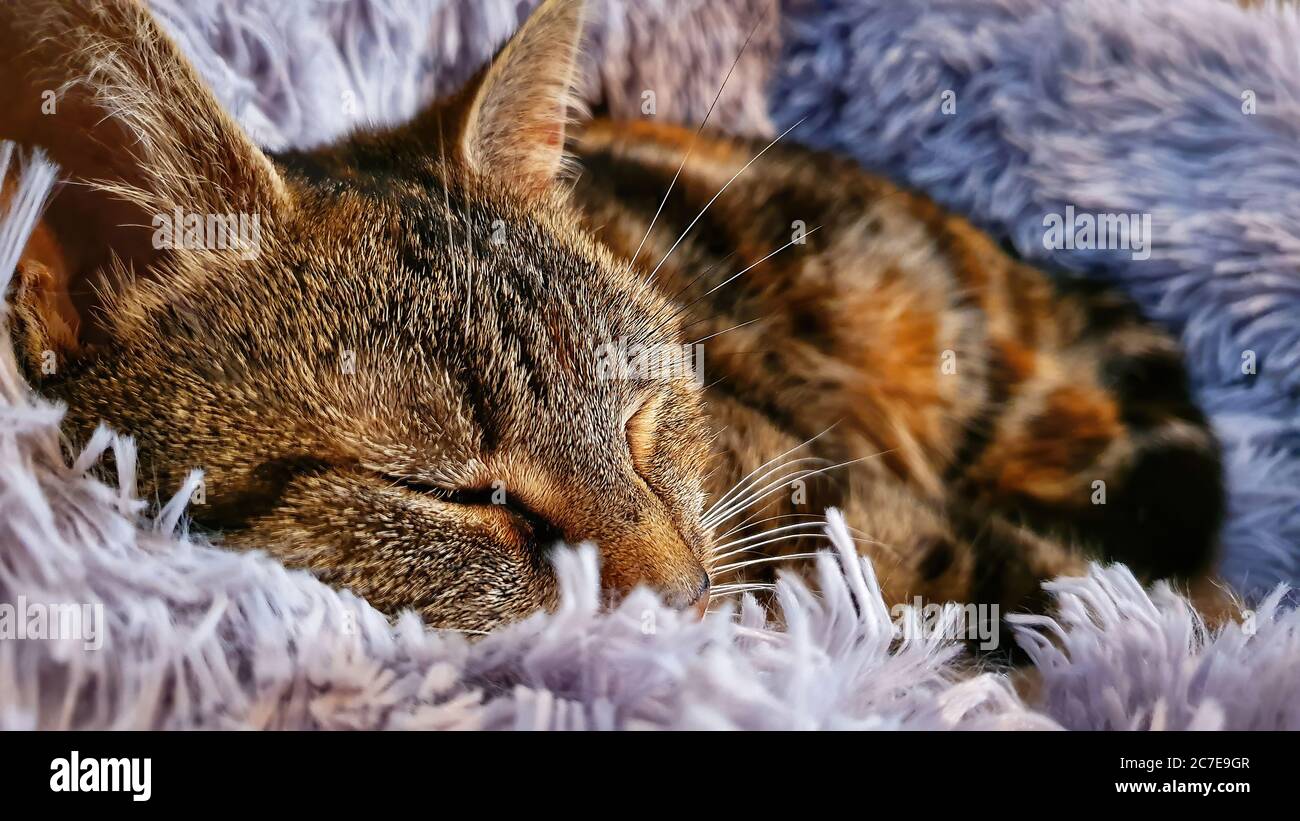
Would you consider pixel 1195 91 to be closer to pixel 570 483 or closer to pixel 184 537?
pixel 570 483

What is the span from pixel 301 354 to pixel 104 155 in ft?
0.48

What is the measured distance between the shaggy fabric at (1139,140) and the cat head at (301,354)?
42 cm

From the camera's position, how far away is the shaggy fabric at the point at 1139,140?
2.44ft

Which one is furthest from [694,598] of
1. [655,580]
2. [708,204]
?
[708,204]

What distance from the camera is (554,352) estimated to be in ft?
1.81

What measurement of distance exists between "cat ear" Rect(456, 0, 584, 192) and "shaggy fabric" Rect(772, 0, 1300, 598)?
0.24 metres

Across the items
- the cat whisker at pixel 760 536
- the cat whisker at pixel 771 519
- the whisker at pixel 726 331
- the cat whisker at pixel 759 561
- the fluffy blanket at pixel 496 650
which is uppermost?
the whisker at pixel 726 331

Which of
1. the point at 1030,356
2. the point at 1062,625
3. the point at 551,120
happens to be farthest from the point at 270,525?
the point at 1030,356

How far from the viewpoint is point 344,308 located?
510 millimetres

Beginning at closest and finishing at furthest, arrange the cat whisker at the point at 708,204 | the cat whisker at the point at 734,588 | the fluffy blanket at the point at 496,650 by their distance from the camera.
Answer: the fluffy blanket at the point at 496,650
the cat whisker at the point at 734,588
the cat whisker at the point at 708,204
